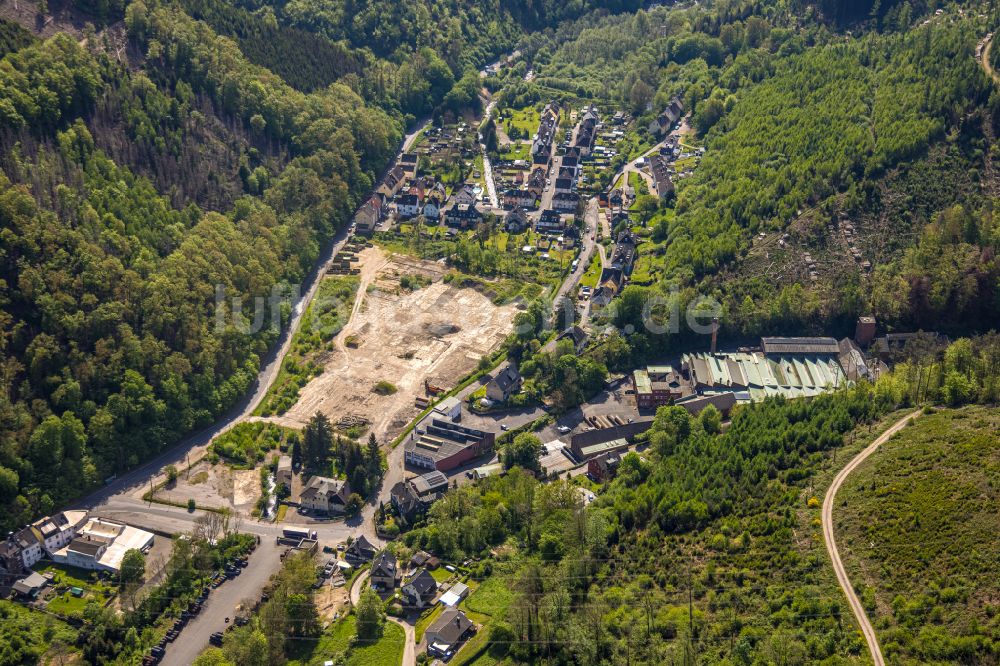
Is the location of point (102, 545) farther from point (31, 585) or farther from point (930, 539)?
point (930, 539)

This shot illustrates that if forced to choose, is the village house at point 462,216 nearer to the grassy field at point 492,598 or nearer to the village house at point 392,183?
the village house at point 392,183

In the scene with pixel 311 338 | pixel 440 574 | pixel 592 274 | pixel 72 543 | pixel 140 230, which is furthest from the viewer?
pixel 592 274

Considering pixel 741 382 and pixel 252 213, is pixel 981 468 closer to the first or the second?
pixel 741 382

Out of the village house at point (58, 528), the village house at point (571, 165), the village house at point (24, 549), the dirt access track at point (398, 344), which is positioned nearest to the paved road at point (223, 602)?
the village house at point (58, 528)

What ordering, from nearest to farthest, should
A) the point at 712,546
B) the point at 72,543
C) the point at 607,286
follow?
1. the point at 712,546
2. the point at 72,543
3. the point at 607,286

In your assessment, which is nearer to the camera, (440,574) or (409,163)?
(440,574)

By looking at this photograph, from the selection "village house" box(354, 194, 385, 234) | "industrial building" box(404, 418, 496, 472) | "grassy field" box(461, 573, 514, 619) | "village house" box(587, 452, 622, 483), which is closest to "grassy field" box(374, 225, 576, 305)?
"village house" box(354, 194, 385, 234)

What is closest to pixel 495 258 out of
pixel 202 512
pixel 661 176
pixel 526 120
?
pixel 661 176
